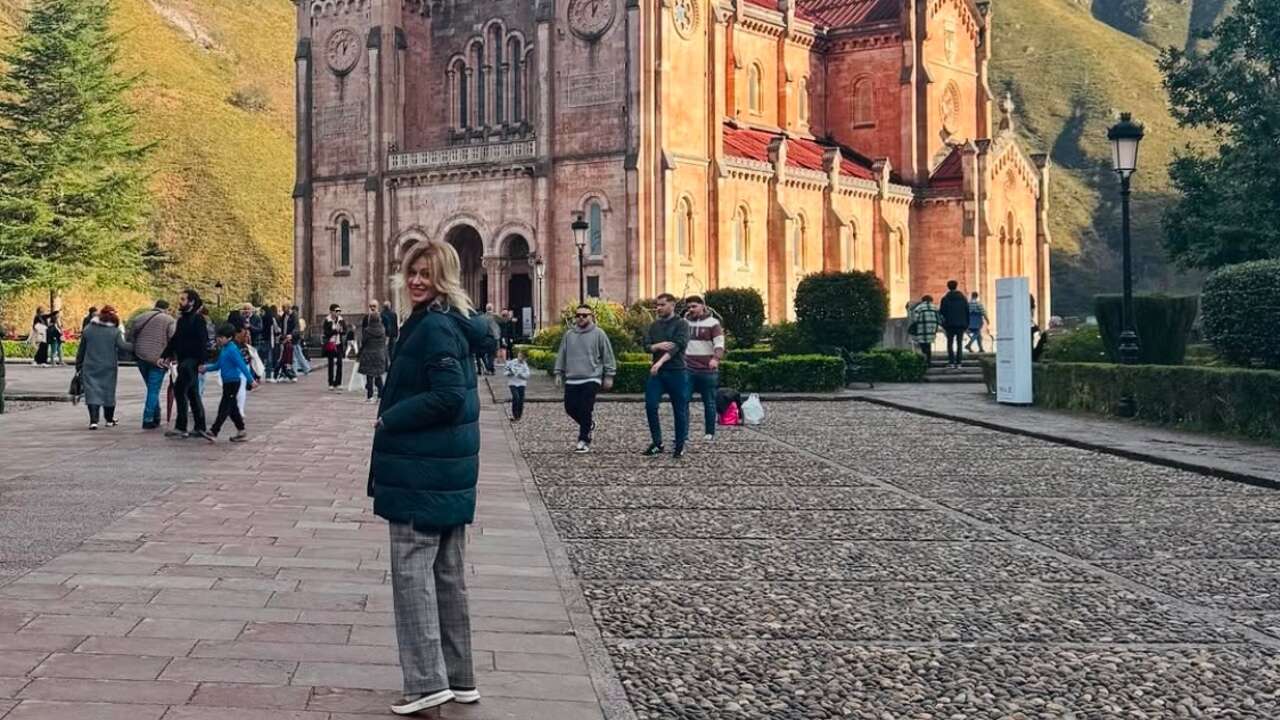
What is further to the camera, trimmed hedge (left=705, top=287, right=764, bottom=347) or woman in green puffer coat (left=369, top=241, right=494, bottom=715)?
trimmed hedge (left=705, top=287, right=764, bottom=347)

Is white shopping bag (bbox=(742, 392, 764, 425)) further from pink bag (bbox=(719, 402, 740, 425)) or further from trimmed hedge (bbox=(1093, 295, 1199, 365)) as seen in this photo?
trimmed hedge (bbox=(1093, 295, 1199, 365))

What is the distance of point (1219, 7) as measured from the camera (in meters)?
166

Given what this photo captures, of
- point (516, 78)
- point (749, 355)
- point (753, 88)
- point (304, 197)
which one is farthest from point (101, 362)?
point (753, 88)

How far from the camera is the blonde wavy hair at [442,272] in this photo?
18.1 feet

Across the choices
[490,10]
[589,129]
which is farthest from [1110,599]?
[490,10]

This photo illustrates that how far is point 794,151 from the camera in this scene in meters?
52.9

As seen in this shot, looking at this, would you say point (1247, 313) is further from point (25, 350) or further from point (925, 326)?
point (25, 350)

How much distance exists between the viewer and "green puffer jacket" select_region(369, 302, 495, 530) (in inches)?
211

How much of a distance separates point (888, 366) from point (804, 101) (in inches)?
1090

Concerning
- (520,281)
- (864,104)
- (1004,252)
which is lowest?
(520,281)

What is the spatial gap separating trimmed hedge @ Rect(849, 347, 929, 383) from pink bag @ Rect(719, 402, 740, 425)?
1144 centimetres

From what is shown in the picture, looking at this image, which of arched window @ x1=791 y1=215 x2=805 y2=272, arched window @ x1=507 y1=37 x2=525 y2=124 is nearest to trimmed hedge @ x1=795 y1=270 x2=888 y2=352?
arched window @ x1=791 y1=215 x2=805 y2=272

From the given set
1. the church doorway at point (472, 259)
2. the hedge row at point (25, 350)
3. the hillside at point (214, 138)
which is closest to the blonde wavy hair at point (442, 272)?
the church doorway at point (472, 259)

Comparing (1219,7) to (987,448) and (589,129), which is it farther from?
(987,448)
